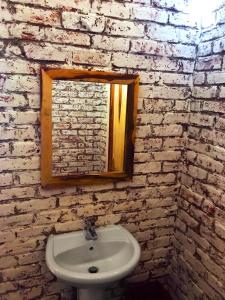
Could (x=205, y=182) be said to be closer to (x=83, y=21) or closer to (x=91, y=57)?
(x=91, y=57)

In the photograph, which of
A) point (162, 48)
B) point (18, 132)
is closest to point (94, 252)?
point (18, 132)

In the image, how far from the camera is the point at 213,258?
1.43 meters

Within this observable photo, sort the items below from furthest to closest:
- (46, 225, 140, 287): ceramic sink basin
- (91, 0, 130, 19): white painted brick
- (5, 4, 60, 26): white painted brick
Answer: (46, 225, 140, 287): ceramic sink basin
(91, 0, 130, 19): white painted brick
(5, 4, 60, 26): white painted brick

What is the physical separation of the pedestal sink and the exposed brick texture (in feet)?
0.21

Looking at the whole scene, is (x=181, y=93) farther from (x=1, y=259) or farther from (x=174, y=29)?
(x=1, y=259)

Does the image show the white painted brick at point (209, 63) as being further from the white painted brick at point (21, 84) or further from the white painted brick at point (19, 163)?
the white painted brick at point (19, 163)

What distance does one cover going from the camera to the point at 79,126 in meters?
Result: 1.37

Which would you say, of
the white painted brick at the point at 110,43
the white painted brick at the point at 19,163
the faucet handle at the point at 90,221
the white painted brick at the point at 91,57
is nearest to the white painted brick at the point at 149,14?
the white painted brick at the point at 110,43

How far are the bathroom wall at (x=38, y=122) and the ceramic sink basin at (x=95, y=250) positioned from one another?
6 cm

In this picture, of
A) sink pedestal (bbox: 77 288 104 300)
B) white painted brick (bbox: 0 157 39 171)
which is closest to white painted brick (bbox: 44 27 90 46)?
white painted brick (bbox: 0 157 39 171)

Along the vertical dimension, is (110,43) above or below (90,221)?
above

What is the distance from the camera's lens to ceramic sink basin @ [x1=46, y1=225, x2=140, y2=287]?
1.36 meters

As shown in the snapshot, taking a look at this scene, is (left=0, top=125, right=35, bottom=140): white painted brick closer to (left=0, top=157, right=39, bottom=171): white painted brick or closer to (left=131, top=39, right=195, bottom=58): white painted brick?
(left=0, top=157, right=39, bottom=171): white painted brick

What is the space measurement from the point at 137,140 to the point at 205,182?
16.3 inches
